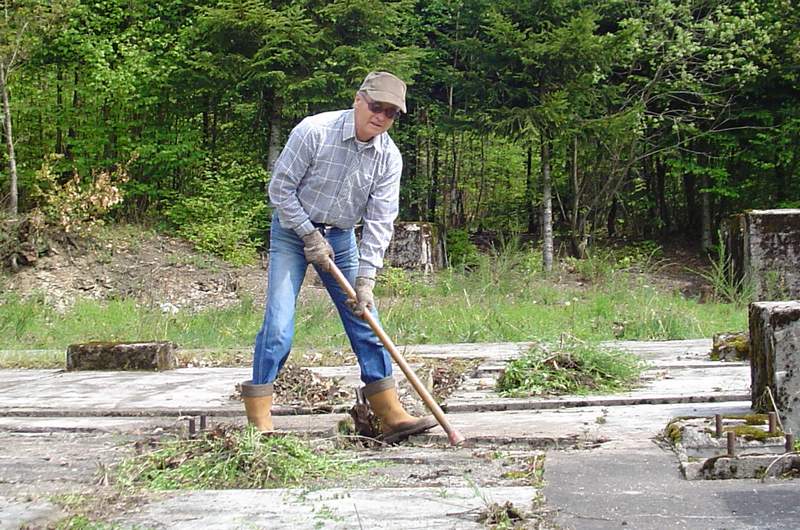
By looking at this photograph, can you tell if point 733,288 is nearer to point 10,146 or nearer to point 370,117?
point 370,117

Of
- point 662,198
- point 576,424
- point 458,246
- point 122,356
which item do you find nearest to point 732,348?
point 576,424

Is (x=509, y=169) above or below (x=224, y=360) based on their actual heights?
above

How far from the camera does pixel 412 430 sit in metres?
4.13

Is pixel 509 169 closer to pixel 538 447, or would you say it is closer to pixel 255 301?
pixel 255 301

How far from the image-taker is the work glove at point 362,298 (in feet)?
13.7

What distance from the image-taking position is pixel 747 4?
1745 centimetres

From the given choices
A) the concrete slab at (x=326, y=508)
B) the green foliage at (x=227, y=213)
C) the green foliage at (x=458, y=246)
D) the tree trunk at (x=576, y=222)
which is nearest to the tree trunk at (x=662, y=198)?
the tree trunk at (x=576, y=222)

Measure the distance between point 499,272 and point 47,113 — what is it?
10.9 meters

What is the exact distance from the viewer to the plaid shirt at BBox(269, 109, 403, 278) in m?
4.16

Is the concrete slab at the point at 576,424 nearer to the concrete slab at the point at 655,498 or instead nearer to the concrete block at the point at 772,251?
the concrete slab at the point at 655,498

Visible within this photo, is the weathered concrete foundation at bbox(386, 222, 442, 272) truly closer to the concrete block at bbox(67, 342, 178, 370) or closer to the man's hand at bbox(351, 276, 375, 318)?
the concrete block at bbox(67, 342, 178, 370)

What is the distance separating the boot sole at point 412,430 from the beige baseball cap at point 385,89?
1338 millimetres

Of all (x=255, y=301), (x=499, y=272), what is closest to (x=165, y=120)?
(x=255, y=301)

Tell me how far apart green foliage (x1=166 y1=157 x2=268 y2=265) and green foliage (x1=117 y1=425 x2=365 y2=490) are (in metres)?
13.3
